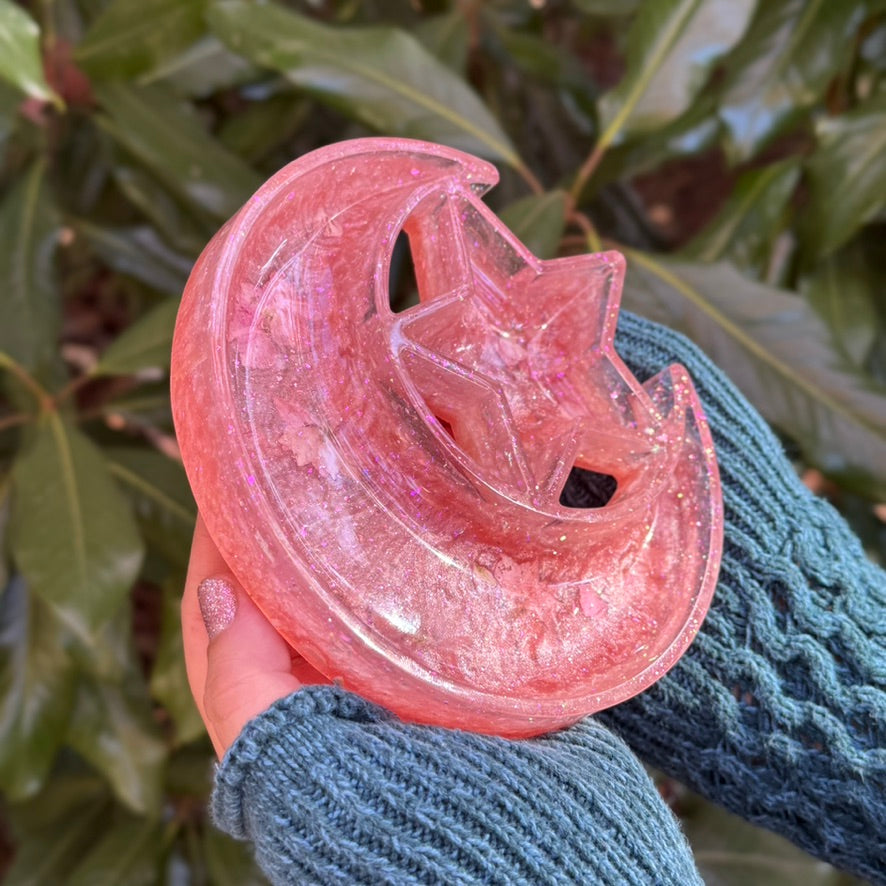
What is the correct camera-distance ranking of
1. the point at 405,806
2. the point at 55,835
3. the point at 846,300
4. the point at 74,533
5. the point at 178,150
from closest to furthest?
the point at 405,806, the point at 74,533, the point at 178,150, the point at 846,300, the point at 55,835

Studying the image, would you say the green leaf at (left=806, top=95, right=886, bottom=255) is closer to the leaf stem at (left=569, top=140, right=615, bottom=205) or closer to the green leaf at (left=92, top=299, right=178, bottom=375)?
the leaf stem at (left=569, top=140, right=615, bottom=205)

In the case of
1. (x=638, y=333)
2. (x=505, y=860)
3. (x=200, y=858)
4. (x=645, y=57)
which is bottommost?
(x=200, y=858)

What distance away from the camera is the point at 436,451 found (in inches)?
17.0

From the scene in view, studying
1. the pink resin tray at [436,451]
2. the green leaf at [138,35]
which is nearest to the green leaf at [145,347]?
the green leaf at [138,35]

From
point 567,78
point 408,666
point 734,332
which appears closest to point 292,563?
point 408,666

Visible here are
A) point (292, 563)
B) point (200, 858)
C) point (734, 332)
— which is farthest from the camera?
point (200, 858)

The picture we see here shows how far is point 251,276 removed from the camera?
0.43 m

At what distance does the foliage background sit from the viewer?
2.27 feet

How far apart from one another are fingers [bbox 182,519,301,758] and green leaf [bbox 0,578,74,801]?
431mm

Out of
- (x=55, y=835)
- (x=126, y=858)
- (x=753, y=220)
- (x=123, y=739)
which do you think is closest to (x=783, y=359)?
(x=753, y=220)

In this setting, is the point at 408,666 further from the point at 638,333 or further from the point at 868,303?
the point at 868,303

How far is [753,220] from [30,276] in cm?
69

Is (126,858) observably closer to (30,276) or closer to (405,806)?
(30,276)

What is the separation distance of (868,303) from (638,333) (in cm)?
42
